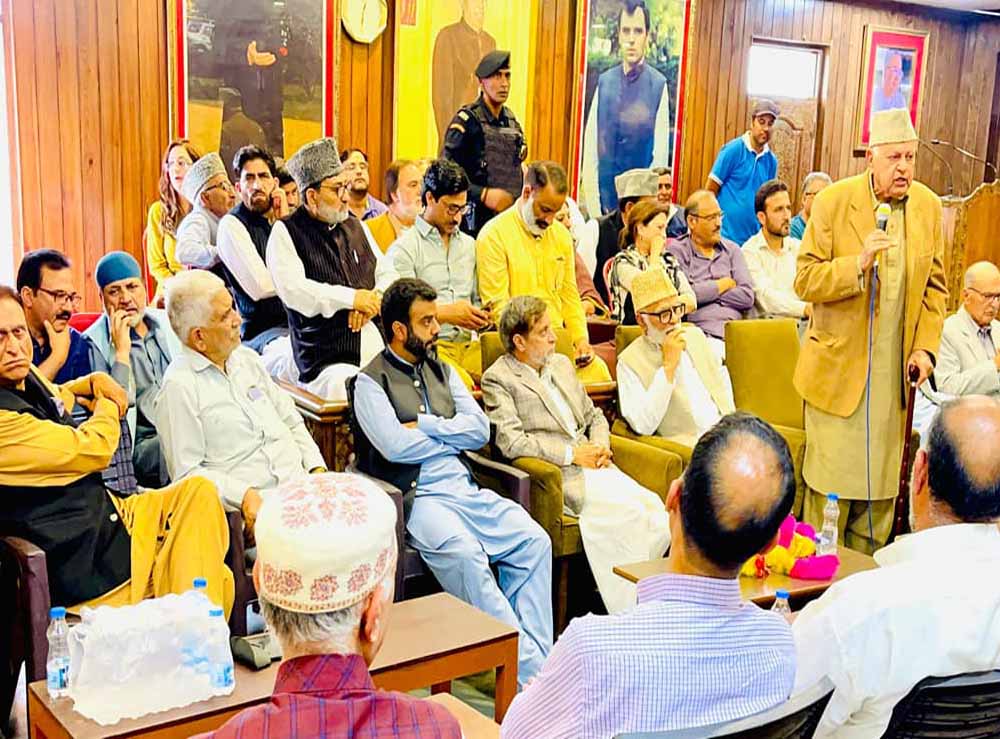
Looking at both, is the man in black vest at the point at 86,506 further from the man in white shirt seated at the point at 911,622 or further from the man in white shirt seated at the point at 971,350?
the man in white shirt seated at the point at 971,350

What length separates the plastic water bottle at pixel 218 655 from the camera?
219 centimetres

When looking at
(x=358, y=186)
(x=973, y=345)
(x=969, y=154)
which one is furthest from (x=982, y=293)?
(x=969, y=154)

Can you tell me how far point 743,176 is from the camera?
733cm

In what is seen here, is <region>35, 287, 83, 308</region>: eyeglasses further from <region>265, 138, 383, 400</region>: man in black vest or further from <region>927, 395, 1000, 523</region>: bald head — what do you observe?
<region>927, 395, 1000, 523</region>: bald head

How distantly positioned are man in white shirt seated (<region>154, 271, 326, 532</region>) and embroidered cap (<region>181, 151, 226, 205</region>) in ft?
5.90

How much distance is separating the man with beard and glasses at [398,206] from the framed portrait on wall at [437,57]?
128cm

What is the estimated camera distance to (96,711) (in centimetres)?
207

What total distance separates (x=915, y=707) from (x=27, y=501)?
2117mm

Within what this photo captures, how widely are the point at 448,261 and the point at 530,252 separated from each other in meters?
0.38

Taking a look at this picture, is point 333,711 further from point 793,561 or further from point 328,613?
point 793,561

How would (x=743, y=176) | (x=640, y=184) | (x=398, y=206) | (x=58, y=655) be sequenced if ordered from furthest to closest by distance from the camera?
1. (x=743, y=176)
2. (x=640, y=184)
3. (x=398, y=206)
4. (x=58, y=655)

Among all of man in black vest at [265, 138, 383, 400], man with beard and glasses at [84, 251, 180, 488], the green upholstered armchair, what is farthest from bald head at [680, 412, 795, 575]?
the green upholstered armchair

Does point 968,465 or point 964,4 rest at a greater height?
point 964,4

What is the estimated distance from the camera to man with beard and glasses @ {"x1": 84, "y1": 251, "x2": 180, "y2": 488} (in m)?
3.38
